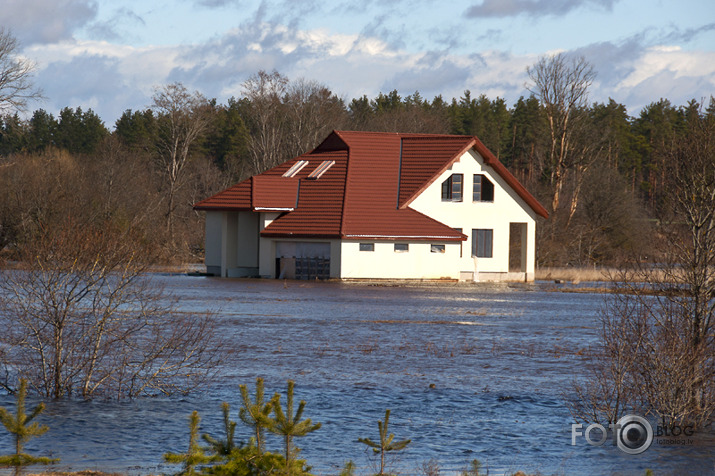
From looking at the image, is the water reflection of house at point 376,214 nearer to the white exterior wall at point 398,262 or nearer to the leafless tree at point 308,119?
the white exterior wall at point 398,262

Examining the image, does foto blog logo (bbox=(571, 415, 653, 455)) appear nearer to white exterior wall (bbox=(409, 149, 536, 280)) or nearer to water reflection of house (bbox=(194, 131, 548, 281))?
water reflection of house (bbox=(194, 131, 548, 281))

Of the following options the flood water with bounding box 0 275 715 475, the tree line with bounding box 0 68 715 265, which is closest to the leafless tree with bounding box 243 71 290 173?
the tree line with bounding box 0 68 715 265

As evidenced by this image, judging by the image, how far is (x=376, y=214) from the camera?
46438 mm

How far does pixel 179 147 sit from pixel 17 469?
75445 mm

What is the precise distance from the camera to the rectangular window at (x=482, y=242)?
4956 cm

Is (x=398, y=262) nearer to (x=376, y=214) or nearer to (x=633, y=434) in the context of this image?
(x=376, y=214)

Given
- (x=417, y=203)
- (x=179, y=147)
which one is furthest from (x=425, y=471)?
(x=179, y=147)

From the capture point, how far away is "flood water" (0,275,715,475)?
11328 millimetres

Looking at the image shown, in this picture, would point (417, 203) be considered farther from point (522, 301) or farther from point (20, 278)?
point (20, 278)

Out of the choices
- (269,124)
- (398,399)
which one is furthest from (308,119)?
(398,399)

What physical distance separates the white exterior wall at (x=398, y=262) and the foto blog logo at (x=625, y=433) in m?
32.0

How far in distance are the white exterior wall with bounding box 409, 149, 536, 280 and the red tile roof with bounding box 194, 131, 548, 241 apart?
0.50 meters

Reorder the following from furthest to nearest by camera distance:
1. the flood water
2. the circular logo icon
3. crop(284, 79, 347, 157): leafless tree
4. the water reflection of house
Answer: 1. crop(284, 79, 347, 157): leafless tree
2. the water reflection of house
3. the circular logo icon
4. the flood water

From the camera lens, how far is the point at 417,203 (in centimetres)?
4797
